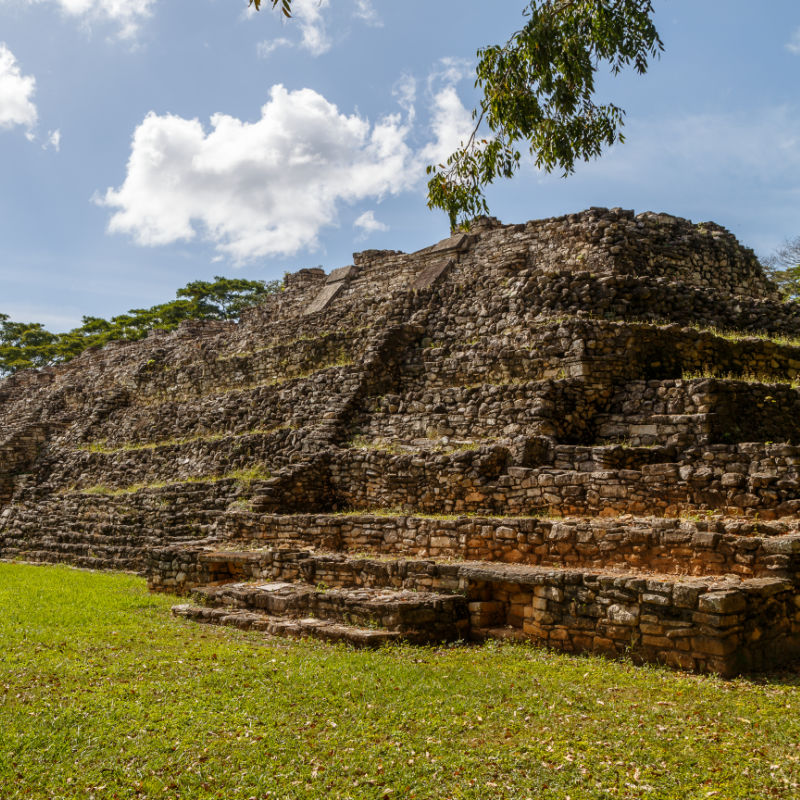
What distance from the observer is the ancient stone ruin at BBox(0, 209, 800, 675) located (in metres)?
8.43

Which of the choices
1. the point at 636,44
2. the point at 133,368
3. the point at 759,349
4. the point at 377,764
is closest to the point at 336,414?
the point at 759,349

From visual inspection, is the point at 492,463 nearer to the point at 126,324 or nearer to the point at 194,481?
the point at 194,481

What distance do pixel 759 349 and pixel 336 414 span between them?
812 cm

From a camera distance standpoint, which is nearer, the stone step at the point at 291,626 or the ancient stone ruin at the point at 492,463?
the ancient stone ruin at the point at 492,463

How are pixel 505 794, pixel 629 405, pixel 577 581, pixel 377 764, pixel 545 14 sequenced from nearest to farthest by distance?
pixel 505 794 → pixel 377 764 → pixel 577 581 → pixel 545 14 → pixel 629 405

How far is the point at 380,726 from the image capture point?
587 cm

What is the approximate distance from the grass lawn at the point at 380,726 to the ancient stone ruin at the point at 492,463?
769 millimetres

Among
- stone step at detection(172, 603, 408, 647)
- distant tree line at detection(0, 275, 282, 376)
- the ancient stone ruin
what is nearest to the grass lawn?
stone step at detection(172, 603, 408, 647)

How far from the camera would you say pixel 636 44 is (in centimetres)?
911

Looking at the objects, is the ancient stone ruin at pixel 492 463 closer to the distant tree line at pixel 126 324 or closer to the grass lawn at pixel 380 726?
the grass lawn at pixel 380 726

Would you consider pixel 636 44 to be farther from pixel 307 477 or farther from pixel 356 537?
pixel 307 477

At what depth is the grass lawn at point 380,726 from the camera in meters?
4.91

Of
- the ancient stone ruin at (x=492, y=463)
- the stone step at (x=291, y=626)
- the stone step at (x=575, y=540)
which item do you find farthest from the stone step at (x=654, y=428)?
the stone step at (x=291, y=626)

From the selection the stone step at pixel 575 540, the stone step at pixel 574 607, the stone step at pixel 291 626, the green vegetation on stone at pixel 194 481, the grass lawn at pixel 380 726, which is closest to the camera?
the grass lawn at pixel 380 726
